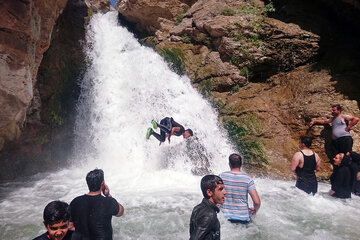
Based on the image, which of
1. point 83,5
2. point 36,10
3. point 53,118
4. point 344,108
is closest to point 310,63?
point 344,108

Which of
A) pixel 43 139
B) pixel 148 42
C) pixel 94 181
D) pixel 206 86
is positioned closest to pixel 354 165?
pixel 94 181

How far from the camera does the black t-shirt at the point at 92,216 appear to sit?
2854mm

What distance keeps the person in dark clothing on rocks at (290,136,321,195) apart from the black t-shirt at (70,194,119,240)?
375 cm

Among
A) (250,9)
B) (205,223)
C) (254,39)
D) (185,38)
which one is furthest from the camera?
(185,38)

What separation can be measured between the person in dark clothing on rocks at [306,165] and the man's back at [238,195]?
2.04 m

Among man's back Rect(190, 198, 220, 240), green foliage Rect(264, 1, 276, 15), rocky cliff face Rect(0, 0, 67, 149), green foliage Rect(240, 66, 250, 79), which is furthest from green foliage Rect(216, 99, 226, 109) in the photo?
man's back Rect(190, 198, 220, 240)

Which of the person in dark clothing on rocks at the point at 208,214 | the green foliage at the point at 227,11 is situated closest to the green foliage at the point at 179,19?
the green foliage at the point at 227,11

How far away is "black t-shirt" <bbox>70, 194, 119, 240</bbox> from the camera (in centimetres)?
285

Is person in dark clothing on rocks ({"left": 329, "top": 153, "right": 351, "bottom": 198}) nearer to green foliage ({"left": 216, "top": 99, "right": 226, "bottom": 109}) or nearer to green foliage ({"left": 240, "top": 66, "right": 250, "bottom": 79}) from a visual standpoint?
green foliage ({"left": 216, "top": 99, "right": 226, "bottom": 109})

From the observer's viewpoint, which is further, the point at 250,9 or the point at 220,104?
the point at 250,9

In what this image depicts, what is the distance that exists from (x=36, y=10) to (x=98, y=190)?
562cm

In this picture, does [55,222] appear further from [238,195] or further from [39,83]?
[39,83]

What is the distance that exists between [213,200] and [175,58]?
10.3 m

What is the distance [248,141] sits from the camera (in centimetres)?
875
